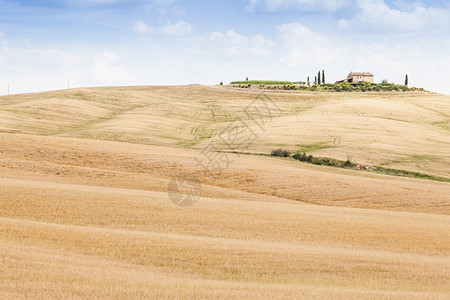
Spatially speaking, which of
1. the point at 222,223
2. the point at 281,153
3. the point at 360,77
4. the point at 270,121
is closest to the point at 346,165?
the point at 281,153

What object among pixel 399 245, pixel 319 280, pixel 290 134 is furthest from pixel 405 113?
pixel 319 280

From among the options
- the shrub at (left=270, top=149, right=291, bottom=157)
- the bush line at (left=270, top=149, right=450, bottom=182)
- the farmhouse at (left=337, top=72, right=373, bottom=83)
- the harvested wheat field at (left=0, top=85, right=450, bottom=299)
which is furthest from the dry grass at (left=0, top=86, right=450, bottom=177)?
the farmhouse at (left=337, top=72, right=373, bottom=83)

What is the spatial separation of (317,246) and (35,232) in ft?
24.8

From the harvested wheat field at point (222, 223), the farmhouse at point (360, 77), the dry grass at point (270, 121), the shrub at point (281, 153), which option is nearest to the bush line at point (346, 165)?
the shrub at point (281, 153)

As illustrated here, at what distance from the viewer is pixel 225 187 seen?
25.1 meters

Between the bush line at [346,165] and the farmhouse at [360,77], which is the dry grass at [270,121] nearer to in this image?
the bush line at [346,165]

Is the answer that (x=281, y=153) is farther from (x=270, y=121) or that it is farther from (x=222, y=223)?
(x=222, y=223)

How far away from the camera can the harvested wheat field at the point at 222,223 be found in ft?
32.1

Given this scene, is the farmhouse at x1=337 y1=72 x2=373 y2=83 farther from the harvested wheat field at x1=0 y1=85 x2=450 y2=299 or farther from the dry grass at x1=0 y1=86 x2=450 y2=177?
the harvested wheat field at x1=0 y1=85 x2=450 y2=299

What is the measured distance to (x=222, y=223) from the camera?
16.1 m

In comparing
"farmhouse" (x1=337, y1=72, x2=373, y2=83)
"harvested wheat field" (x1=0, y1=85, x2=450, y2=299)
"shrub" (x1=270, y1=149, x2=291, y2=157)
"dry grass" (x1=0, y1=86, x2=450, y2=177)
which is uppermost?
"farmhouse" (x1=337, y1=72, x2=373, y2=83)

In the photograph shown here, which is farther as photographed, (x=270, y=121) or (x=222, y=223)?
(x=270, y=121)

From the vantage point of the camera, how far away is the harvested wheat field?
980 centimetres

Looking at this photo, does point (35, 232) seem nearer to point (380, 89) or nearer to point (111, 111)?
point (111, 111)
